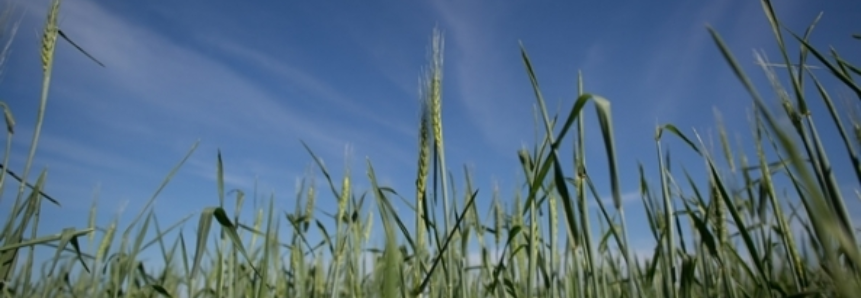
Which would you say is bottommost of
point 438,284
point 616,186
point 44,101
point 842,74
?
point 438,284

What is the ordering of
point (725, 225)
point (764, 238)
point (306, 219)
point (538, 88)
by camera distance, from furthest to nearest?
point (306, 219)
point (764, 238)
point (725, 225)
point (538, 88)

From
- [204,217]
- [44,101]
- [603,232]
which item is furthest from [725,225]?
[44,101]

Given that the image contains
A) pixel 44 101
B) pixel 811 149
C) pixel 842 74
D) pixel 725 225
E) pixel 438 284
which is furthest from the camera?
pixel 725 225

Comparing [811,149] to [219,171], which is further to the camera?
[219,171]

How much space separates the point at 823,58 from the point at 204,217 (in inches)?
65.8

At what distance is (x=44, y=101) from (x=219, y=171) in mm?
543

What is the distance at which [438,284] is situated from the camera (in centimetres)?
181

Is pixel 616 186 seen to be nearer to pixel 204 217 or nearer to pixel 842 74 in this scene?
pixel 842 74

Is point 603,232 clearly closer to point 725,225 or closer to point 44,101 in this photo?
point 725,225

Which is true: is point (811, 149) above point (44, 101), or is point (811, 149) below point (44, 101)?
below

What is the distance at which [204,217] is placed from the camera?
5.13 ft

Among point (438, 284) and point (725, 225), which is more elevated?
point (725, 225)

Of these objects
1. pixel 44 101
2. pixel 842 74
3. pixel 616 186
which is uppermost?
pixel 44 101

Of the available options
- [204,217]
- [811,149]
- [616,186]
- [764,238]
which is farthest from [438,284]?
[764,238]
